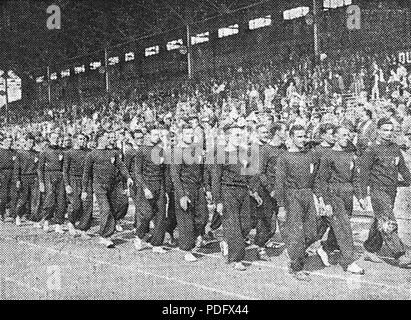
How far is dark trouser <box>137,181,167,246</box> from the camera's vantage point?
9.17 metres

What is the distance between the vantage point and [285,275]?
740 cm

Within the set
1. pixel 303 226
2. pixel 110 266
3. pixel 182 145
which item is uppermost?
pixel 182 145

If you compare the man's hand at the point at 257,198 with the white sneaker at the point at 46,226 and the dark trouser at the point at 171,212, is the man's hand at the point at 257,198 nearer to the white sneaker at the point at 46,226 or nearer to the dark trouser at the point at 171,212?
the dark trouser at the point at 171,212

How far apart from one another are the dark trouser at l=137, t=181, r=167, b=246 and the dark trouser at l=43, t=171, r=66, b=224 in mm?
2838

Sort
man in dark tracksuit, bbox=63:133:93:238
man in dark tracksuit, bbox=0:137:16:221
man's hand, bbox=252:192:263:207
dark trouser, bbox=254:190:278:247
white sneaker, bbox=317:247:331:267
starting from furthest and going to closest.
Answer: man in dark tracksuit, bbox=0:137:16:221 → man in dark tracksuit, bbox=63:133:93:238 → dark trouser, bbox=254:190:278:247 → man's hand, bbox=252:192:263:207 → white sneaker, bbox=317:247:331:267

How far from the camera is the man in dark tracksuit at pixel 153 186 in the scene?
915cm

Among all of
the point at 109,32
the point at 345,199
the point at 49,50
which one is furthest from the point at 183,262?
the point at 49,50

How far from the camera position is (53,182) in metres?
11.6

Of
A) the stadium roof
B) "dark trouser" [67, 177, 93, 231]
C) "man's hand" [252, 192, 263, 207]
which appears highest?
the stadium roof

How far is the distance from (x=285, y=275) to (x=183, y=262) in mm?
1702

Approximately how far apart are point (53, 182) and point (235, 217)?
5.21 m

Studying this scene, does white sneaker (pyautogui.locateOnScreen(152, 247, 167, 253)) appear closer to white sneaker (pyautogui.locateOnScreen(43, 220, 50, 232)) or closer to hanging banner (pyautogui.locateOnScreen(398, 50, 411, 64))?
white sneaker (pyautogui.locateOnScreen(43, 220, 50, 232))

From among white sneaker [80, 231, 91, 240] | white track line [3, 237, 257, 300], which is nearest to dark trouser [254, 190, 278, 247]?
white track line [3, 237, 257, 300]
